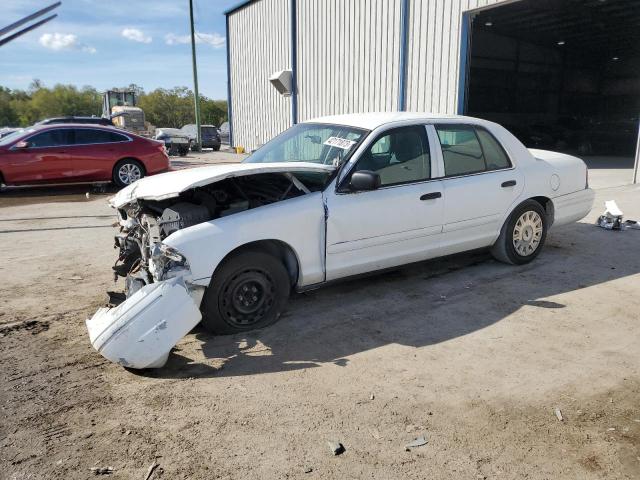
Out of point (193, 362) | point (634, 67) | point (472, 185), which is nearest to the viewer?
point (193, 362)

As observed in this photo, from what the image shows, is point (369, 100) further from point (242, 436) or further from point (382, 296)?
point (242, 436)

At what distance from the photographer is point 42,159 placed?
11609mm

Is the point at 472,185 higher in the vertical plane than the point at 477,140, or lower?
lower

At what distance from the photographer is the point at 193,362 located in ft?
12.3

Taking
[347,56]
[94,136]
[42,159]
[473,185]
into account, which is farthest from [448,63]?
[42,159]

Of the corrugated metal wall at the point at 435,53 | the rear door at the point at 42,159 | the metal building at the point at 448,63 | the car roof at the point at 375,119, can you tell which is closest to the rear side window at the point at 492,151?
the car roof at the point at 375,119

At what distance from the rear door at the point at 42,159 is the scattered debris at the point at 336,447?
11.0 metres

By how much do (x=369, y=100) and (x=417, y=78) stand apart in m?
2.18

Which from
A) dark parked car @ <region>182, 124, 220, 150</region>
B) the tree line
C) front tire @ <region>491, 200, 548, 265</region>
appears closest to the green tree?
the tree line

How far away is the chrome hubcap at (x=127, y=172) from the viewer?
12.4 metres

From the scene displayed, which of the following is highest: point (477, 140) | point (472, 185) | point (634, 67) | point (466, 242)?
point (634, 67)

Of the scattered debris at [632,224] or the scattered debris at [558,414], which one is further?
the scattered debris at [632,224]

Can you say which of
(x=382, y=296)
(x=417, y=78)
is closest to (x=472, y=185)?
(x=382, y=296)

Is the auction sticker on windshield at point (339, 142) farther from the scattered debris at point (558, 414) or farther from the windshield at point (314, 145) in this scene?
the scattered debris at point (558, 414)
